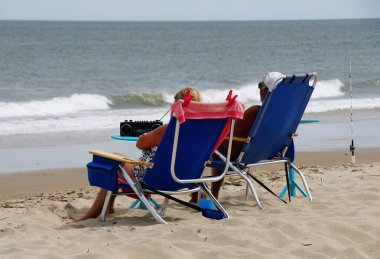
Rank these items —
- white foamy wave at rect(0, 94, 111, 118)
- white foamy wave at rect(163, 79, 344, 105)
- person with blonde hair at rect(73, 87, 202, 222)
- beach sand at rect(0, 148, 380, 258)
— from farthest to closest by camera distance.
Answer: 1. white foamy wave at rect(163, 79, 344, 105)
2. white foamy wave at rect(0, 94, 111, 118)
3. person with blonde hair at rect(73, 87, 202, 222)
4. beach sand at rect(0, 148, 380, 258)

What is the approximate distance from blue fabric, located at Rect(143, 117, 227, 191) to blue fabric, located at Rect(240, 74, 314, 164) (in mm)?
664

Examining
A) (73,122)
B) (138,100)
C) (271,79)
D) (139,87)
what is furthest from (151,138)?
(139,87)

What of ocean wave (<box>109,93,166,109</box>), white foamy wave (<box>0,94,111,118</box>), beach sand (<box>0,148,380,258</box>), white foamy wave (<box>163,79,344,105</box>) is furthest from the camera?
white foamy wave (<box>163,79,344,105</box>)

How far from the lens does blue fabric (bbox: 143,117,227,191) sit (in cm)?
500

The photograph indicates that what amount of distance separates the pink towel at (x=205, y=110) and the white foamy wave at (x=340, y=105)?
34.4 feet

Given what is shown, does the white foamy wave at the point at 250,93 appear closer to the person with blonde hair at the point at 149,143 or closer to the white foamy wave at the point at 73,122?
the white foamy wave at the point at 73,122

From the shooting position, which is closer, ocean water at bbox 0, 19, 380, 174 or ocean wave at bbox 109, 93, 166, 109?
ocean water at bbox 0, 19, 380, 174

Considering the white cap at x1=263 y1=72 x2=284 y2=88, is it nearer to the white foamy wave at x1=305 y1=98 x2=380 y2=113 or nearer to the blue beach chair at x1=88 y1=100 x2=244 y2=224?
the blue beach chair at x1=88 y1=100 x2=244 y2=224

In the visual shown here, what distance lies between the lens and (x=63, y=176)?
8.25m

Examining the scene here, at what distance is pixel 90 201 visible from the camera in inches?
258

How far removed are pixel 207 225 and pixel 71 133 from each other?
714cm

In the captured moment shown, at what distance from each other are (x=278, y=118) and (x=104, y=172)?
4.48 ft

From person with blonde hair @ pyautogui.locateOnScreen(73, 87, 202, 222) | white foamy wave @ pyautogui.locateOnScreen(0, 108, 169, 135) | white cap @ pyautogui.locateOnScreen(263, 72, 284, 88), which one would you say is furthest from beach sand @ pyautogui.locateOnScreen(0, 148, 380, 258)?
white foamy wave @ pyautogui.locateOnScreen(0, 108, 169, 135)

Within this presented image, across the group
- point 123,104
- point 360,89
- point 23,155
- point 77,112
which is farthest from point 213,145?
point 360,89
